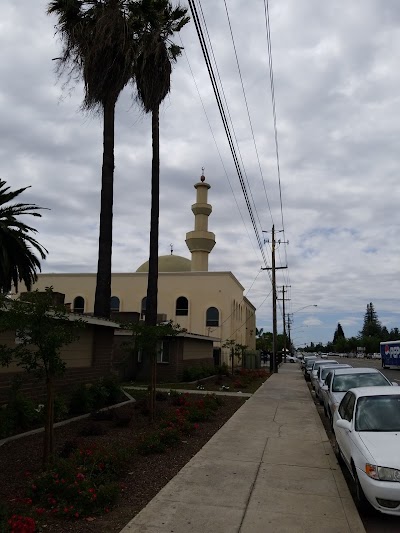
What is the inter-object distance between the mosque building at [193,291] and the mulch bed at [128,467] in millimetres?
29549

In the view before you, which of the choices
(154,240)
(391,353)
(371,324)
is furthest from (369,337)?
(154,240)

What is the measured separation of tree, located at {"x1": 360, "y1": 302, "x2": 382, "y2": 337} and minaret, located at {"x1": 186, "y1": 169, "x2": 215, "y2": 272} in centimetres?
13041

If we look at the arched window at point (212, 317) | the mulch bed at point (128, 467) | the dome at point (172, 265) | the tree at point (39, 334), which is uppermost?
the dome at point (172, 265)

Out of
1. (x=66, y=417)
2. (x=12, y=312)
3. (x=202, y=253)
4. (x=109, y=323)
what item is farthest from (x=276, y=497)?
(x=202, y=253)

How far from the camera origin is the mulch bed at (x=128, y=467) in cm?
520

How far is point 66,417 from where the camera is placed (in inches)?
459

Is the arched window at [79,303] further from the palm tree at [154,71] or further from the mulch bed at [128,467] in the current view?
the mulch bed at [128,467]

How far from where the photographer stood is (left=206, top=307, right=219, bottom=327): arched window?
42.9 m

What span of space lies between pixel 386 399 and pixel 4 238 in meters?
17.7

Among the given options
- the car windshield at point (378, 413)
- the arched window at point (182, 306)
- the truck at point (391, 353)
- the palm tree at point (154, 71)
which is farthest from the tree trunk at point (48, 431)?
the truck at point (391, 353)

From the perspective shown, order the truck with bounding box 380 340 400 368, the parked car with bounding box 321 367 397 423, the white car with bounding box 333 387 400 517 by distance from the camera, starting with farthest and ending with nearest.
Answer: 1. the truck with bounding box 380 340 400 368
2. the parked car with bounding box 321 367 397 423
3. the white car with bounding box 333 387 400 517

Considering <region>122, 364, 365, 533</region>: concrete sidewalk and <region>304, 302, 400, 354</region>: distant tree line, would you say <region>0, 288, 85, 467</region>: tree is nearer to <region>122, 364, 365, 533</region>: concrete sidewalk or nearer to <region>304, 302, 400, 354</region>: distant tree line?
<region>122, 364, 365, 533</region>: concrete sidewalk

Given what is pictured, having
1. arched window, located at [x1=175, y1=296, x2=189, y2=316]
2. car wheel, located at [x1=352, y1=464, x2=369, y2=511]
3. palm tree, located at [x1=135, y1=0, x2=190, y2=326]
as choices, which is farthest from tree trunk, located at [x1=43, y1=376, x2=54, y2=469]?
arched window, located at [x1=175, y1=296, x2=189, y2=316]

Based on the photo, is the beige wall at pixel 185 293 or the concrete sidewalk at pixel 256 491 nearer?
the concrete sidewalk at pixel 256 491
